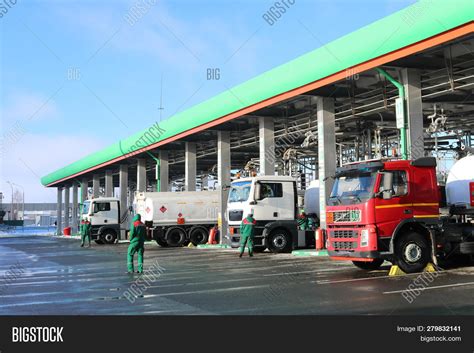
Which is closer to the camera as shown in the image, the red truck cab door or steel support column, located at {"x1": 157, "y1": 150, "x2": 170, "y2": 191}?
the red truck cab door

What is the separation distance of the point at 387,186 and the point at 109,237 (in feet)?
81.1

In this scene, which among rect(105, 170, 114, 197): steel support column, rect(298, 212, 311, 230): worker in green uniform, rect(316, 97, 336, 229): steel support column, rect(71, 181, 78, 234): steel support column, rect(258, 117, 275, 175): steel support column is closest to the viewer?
rect(316, 97, 336, 229): steel support column

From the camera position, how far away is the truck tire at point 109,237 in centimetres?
3328

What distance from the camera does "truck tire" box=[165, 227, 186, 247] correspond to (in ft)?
92.4

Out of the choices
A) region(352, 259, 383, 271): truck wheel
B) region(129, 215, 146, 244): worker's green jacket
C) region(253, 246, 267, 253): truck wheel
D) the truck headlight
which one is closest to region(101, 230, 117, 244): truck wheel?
region(253, 246, 267, 253): truck wheel

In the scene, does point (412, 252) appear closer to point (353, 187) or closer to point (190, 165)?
point (353, 187)

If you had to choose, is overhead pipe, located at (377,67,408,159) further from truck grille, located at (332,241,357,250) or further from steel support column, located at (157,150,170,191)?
steel support column, located at (157,150,170,191)

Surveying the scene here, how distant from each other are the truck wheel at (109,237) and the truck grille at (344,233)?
23.2 m

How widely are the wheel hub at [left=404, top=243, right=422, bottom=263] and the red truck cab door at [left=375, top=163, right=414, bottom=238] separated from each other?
0.65 metres

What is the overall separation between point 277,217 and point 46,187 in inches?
1821
